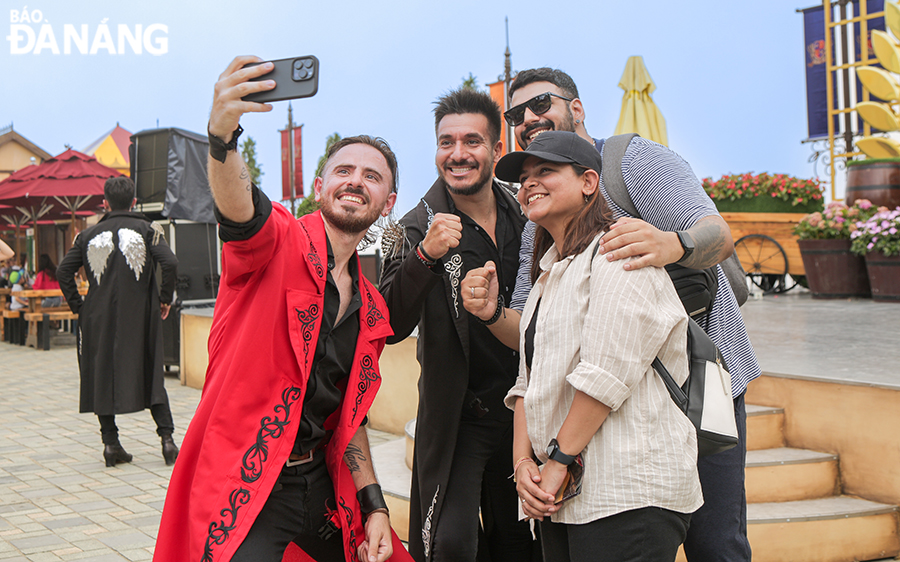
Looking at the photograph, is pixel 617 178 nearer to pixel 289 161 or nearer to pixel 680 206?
pixel 680 206

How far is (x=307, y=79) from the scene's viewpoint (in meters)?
1.71

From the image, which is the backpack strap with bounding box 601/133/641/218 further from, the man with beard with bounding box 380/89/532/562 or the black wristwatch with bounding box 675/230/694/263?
the man with beard with bounding box 380/89/532/562

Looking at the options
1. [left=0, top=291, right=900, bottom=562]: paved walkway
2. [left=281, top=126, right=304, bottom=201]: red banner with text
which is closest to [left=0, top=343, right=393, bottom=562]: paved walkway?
[left=0, top=291, right=900, bottom=562]: paved walkway

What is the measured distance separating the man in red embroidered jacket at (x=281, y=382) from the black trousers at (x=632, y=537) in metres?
0.70

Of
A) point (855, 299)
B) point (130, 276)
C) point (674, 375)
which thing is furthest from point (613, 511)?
point (855, 299)

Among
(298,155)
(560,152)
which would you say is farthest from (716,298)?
(298,155)

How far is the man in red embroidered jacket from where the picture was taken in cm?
193

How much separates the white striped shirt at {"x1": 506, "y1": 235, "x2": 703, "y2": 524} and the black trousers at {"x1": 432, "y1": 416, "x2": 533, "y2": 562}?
974mm

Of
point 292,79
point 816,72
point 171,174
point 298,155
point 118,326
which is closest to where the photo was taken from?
point 292,79

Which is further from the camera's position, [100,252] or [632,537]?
[100,252]

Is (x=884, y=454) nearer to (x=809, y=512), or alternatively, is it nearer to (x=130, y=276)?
(x=809, y=512)

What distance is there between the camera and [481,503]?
3.07 metres

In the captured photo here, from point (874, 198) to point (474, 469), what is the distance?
9.78 meters

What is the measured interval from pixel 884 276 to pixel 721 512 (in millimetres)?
8325
